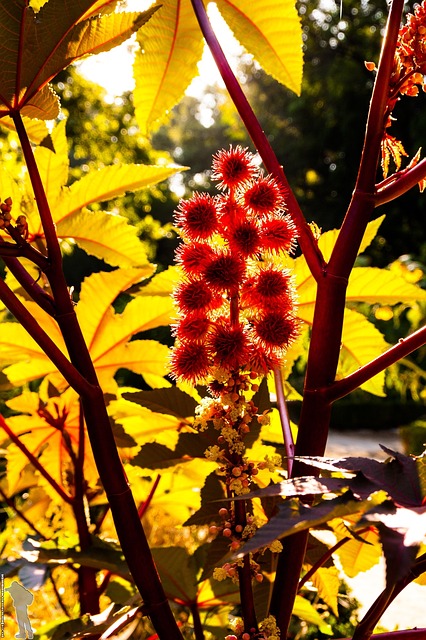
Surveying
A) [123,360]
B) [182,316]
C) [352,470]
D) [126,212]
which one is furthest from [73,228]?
[126,212]

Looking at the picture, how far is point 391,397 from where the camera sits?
9898 mm

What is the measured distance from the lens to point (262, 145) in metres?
0.49

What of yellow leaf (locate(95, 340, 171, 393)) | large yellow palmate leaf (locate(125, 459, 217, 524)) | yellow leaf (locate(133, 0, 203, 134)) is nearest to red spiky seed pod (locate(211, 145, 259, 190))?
yellow leaf (locate(133, 0, 203, 134))

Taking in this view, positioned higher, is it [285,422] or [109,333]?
[109,333]

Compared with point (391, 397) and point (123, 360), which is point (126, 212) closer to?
point (123, 360)

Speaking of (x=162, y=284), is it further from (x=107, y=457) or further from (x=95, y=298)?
(x=107, y=457)

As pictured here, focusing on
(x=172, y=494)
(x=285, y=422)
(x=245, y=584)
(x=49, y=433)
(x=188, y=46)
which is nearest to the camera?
(x=245, y=584)

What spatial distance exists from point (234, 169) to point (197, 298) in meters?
0.08

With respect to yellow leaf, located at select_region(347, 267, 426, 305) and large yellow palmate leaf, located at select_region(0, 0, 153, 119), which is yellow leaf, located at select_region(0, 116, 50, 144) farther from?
yellow leaf, located at select_region(347, 267, 426, 305)

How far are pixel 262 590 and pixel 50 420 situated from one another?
32cm

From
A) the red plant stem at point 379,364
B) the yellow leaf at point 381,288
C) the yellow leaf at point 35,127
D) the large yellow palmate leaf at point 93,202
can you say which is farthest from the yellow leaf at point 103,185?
the red plant stem at point 379,364

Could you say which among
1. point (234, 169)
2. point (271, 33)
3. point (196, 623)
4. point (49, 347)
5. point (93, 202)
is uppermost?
point (271, 33)

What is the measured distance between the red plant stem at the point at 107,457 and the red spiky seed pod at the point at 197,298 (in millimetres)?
67

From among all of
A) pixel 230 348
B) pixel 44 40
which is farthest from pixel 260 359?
pixel 44 40
